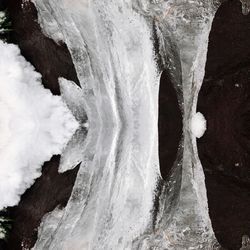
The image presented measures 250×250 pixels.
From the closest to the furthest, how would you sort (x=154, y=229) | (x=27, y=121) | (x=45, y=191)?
(x=27, y=121) < (x=45, y=191) < (x=154, y=229)

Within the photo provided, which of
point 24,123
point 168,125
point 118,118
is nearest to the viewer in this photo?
point 24,123

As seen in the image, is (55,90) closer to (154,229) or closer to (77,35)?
(77,35)

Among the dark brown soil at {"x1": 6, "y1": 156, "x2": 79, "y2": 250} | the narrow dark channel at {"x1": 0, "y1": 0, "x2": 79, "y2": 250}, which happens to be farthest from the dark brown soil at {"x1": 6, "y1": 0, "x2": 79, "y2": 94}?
the dark brown soil at {"x1": 6, "y1": 156, "x2": 79, "y2": 250}

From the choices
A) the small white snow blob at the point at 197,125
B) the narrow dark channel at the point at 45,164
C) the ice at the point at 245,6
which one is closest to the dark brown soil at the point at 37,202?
the narrow dark channel at the point at 45,164

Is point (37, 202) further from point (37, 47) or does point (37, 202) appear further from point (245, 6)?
point (245, 6)

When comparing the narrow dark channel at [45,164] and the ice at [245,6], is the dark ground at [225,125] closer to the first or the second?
the ice at [245,6]

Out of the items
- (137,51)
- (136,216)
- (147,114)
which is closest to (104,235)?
(136,216)

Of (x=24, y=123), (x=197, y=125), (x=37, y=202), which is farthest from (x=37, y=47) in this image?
(x=197, y=125)
